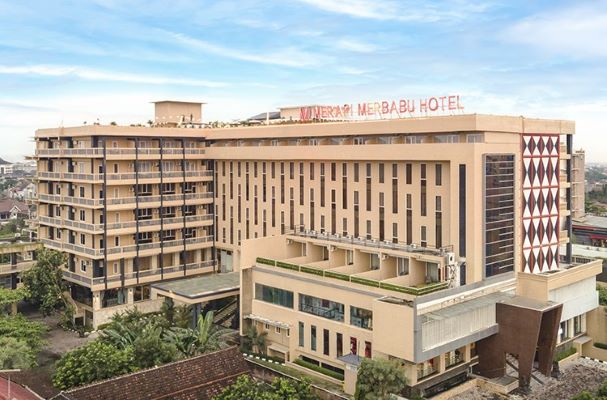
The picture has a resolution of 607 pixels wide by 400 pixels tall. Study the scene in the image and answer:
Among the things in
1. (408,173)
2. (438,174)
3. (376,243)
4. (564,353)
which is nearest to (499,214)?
(438,174)

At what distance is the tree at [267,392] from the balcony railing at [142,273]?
23413mm

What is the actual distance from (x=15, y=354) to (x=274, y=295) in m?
16.8

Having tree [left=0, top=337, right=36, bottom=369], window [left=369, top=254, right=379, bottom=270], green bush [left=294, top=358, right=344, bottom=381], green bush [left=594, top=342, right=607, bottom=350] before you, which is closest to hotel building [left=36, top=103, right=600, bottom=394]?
window [left=369, top=254, right=379, bottom=270]

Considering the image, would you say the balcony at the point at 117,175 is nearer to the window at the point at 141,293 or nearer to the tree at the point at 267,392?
the window at the point at 141,293

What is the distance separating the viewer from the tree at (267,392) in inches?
1105

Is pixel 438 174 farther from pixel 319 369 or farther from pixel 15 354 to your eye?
pixel 15 354

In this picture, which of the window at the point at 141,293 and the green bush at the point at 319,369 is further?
the window at the point at 141,293

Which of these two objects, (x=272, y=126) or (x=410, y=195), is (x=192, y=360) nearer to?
(x=410, y=195)

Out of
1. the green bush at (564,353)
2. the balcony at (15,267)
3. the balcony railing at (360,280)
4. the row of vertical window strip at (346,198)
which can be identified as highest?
the row of vertical window strip at (346,198)

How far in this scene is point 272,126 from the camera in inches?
2080

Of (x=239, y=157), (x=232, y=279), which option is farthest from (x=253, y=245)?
(x=239, y=157)

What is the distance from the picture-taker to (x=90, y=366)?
31734 millimetres

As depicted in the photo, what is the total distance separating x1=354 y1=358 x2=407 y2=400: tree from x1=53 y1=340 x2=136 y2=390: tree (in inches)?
485

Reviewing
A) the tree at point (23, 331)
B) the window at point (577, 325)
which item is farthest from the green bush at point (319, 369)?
the window at point (577, 325)
